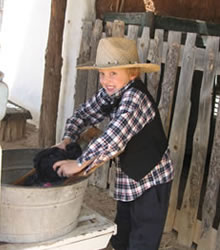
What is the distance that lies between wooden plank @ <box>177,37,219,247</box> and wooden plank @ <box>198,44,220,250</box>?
0.11m

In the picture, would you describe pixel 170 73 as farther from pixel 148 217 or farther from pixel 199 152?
pixel 148 217

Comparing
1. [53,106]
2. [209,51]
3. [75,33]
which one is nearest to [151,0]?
[75,33]

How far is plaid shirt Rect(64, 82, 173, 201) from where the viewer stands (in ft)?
6.43

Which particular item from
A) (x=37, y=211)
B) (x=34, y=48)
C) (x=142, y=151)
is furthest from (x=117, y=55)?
(x=34, y=48)

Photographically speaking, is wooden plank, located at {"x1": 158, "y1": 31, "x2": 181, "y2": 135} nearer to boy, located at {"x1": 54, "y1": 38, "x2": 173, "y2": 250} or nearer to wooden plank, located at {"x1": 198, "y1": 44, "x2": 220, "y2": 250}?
wooden plank, located at {"x1": 198, "y1": 44, "x2": 220, "y2": 250}

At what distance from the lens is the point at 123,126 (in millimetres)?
2010

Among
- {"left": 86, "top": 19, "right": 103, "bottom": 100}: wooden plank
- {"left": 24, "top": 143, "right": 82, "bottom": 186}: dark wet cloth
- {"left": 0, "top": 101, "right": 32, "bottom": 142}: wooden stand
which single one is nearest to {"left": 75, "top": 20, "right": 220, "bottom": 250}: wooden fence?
{"left": 86, "top": 19, "right": 103, "bottom": 100}: wooden plank

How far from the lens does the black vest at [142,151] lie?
2.25 metres

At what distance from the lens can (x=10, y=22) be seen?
6812 millimetres

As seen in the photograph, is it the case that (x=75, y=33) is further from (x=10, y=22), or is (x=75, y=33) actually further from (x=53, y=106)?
(x=10, y=22)

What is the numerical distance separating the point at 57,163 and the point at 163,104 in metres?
1.64

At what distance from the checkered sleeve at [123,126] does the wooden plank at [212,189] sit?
987mm

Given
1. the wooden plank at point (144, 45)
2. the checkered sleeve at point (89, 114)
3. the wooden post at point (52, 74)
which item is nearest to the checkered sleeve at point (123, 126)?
the checkered sleeve at point (89, 114)

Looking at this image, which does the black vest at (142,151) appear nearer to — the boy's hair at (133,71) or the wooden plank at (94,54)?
the boy's hair at (133,71)
